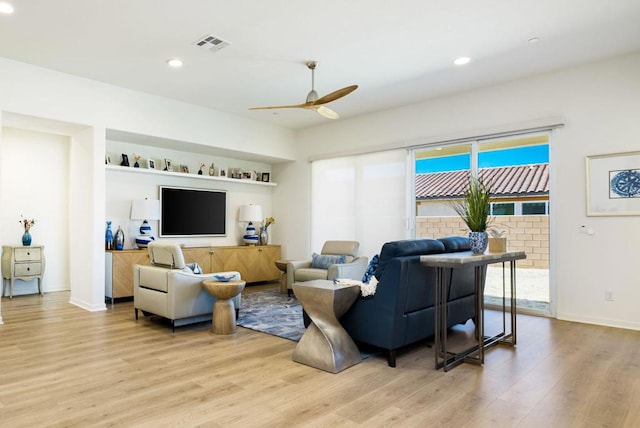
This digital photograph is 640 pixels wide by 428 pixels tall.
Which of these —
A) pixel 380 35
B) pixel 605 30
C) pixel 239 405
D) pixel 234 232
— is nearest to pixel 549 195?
pixel 605 30

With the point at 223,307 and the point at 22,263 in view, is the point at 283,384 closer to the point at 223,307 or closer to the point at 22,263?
the point at 223,307

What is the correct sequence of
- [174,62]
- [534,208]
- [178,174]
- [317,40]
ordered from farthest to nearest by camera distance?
[178,174], [534,208], [174,62], [317,40]

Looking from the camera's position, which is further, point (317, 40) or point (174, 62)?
point (174, 62)

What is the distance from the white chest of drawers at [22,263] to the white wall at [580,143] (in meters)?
Result: 6.49

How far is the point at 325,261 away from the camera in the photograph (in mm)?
6199

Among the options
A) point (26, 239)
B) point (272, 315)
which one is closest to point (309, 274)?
point (272, 315)

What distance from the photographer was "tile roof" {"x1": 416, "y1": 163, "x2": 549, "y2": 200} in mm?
5156

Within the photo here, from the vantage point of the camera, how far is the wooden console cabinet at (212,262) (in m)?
5.61

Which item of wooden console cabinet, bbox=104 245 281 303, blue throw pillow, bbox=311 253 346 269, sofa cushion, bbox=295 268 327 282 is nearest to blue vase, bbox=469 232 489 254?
sofa cushion, bbox=295 268 327 282

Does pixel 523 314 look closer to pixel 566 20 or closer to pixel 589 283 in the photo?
pixel 589 283

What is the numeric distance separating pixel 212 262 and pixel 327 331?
3955 mm

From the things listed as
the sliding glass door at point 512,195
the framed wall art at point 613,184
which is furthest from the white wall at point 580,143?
the sliding glass door at point 512,195

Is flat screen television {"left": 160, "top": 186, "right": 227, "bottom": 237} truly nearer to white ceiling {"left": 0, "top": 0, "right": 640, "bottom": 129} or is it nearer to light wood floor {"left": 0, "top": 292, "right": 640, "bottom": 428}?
white ceiling {"left": 0, "top": 0, "right": 640, "bottom": 129}

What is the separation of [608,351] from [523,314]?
59.2 inches
